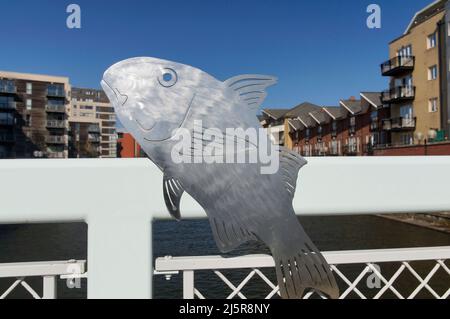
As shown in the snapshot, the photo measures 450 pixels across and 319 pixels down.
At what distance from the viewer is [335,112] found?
3412cm

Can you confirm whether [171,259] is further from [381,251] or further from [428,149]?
[428,149]

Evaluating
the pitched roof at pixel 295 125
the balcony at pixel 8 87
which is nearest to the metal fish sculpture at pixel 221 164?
the pitched roof at pixel 295 125

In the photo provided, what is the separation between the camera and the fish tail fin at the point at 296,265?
2.01 metres

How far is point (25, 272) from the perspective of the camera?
198 centimetres

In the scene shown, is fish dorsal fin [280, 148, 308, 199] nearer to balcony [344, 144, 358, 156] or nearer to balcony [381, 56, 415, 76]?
balcony [381, 56, 415, 76]

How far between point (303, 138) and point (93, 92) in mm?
61733

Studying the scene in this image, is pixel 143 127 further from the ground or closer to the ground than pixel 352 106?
closer to the ground

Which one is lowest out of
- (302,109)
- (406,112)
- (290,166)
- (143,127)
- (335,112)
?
(290,166)

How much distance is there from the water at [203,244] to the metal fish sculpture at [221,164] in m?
5.06

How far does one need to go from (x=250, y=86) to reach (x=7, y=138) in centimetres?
4060

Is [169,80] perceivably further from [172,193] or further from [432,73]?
[432,73]

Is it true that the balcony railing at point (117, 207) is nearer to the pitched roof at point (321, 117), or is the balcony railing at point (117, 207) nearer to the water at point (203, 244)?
the water at point (203, 244)

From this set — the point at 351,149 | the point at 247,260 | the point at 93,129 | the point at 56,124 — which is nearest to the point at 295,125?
the point at 351,149

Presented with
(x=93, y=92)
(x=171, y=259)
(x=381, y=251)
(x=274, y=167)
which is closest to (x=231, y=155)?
(x=274, y=167)
